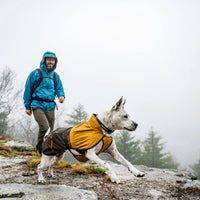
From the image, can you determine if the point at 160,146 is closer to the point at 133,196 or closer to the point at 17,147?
the point at 17,147

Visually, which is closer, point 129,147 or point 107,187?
point 107,187

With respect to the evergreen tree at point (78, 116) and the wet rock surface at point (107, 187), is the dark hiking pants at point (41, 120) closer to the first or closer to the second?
the wet rock surface at point (107, 187)

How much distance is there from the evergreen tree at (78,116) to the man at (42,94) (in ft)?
75.6

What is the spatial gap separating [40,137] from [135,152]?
944 inches

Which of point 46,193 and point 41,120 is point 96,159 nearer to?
point 46,193

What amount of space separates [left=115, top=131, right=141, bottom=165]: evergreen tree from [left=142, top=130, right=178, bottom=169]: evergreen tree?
1.26 m

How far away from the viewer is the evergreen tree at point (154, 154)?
1062 inches

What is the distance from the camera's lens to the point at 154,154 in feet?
90.6

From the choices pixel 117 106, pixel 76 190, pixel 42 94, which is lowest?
pixel 76 190

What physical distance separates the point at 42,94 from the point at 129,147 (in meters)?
24.1

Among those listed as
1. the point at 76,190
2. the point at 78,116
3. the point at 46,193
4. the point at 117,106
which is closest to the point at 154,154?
the point at 78,116

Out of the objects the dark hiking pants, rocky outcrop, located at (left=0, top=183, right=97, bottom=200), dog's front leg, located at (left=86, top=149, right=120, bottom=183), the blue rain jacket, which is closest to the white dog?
dog's front leg, located at (left=86, top=149, right=120, bottom=183)

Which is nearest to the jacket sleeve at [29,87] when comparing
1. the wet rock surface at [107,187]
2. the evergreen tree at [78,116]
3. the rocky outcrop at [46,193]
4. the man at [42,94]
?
the man at [42,94]

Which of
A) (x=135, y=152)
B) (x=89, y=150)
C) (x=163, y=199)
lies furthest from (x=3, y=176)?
(x=135, y=152)
